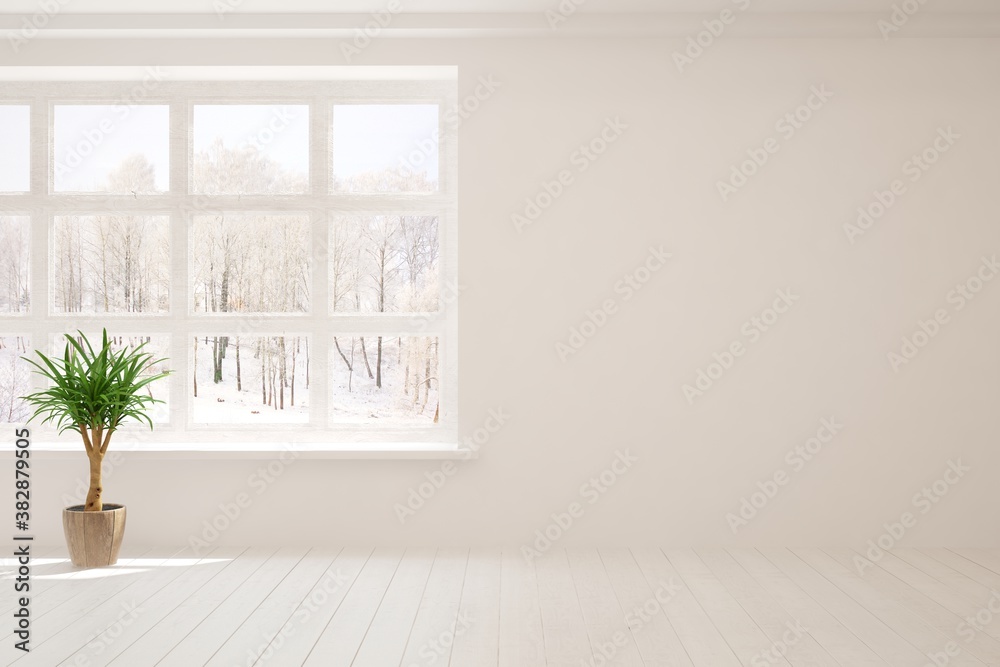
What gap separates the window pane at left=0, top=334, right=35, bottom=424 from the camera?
4.45 m

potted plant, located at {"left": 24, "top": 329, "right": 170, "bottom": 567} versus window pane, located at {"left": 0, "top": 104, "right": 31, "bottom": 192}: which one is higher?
window pane, located at {"left": 0, "top": 104, "right": 31, "bottom": 192}

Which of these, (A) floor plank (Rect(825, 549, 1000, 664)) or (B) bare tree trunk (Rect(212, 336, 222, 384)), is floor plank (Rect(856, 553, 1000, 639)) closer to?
(A) floor plank (Rect(825, 549, 1000, 664))

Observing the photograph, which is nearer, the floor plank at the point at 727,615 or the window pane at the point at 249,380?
the floor plank at the point at 727,615

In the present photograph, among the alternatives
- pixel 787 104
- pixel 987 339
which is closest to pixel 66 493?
pixel 787 104

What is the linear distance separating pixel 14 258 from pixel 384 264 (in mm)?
1958

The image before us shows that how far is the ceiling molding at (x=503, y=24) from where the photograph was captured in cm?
411

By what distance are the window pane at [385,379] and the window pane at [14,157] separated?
→ 6.10 feet

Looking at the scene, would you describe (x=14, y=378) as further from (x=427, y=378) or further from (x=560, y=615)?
(x=560, y=615)

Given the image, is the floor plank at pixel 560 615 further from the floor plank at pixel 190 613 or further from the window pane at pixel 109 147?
the window pane at pixel 109 147

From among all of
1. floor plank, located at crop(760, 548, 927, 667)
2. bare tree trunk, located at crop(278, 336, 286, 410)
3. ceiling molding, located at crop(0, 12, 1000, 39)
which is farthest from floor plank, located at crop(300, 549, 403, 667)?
ceiling molding, located at crop(0, 12, 1000, 39)

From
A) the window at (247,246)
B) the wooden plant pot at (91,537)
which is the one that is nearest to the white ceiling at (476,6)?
the window at (247,246)

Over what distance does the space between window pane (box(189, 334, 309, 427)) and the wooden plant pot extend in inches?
31.9

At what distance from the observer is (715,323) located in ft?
13.8

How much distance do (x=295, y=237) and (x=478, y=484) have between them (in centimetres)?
160
